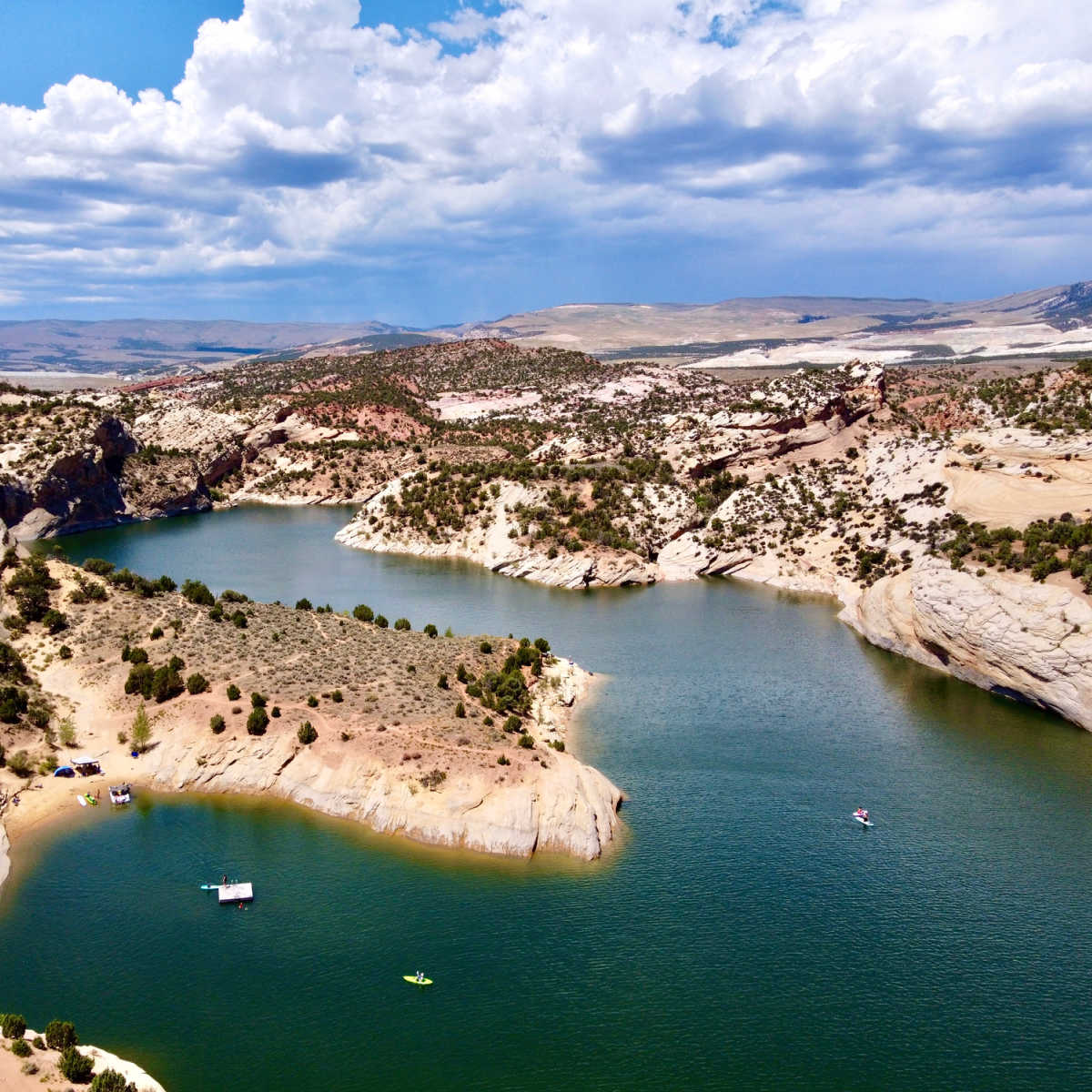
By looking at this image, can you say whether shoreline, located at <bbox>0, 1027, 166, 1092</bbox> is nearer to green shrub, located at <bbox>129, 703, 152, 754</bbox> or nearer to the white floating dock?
the white floating dock

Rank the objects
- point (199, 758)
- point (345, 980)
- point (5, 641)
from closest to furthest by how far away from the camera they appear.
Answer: point (345, 980) → point (199, 758) → point (5, 641)

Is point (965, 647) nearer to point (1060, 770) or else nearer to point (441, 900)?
point (1060, 770)

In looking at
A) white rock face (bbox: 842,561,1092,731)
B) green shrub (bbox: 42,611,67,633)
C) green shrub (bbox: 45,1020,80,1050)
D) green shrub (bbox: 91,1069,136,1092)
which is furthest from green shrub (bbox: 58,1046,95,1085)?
white rock face (bbox: 842,561,1092,731)

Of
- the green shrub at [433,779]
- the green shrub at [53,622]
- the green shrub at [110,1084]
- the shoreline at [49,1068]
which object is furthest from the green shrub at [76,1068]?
the green shrub at [53,622]

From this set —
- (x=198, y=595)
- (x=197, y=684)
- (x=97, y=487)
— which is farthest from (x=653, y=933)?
(x=97, y=487)

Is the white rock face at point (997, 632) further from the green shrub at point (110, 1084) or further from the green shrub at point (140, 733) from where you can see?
the green shrub at point (110, 1084)

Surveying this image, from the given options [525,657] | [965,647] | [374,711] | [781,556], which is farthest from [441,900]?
[781,556]
